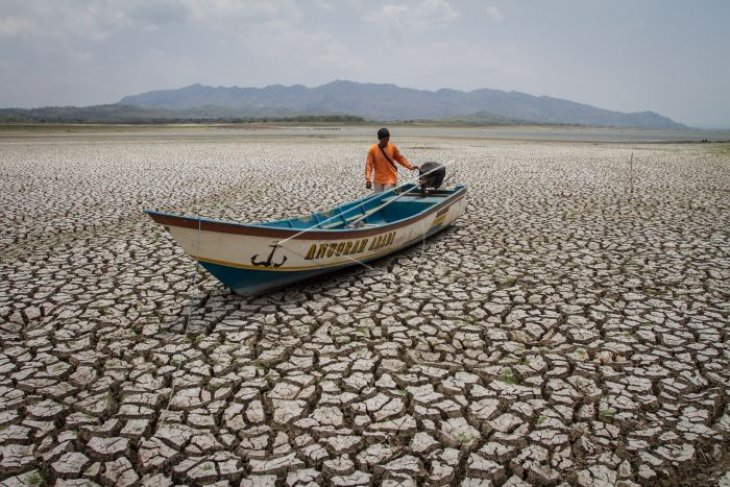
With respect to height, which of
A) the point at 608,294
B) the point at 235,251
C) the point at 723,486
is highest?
the point at 235,251

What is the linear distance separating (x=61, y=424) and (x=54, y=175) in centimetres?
1594

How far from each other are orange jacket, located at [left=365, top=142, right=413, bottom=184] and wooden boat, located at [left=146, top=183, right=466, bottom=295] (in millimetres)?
1284

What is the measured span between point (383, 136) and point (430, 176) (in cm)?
168

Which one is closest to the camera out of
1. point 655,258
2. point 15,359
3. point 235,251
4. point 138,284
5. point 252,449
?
point 252,449

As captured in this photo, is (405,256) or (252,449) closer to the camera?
(252,449)

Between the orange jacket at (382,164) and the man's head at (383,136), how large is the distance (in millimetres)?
147

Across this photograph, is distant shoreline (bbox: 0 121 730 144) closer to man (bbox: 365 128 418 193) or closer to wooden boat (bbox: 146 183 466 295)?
man (bbox: 365 128 418 193)

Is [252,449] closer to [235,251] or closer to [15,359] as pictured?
[235,251]

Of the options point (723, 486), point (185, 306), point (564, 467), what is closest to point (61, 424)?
point (185, 306)

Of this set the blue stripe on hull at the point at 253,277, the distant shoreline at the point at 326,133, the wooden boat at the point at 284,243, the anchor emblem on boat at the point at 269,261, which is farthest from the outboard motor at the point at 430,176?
the distant shoreline at the point at 326,133

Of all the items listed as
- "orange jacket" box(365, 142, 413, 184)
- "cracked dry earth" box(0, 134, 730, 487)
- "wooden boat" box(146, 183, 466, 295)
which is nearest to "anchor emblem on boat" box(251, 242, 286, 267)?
"wooden boat" box(146, 183, 466, 295)

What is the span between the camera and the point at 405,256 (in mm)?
7551

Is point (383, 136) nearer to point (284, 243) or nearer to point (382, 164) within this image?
point (382, 164)

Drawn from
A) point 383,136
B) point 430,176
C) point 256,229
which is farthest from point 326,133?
point 256,229
